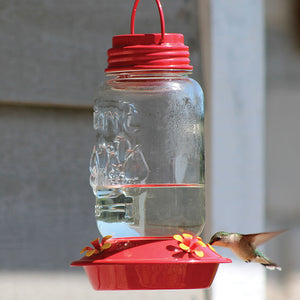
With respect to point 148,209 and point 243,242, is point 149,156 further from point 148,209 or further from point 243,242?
point 243,242

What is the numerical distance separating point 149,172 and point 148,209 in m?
0.10

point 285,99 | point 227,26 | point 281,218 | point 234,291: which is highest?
point 227,26

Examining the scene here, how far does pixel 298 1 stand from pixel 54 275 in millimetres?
1876

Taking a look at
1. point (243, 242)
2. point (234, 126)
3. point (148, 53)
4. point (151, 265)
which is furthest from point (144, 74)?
point (234, 126)

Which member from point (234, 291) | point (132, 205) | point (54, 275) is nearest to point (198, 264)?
point (132, 205)

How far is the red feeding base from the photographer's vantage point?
1369 millimetres

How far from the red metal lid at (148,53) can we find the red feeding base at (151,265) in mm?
412

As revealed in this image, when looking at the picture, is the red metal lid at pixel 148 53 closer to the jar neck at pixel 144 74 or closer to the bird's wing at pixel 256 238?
the jar neck at pixel 144 74

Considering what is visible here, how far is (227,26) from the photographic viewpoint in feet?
8.25

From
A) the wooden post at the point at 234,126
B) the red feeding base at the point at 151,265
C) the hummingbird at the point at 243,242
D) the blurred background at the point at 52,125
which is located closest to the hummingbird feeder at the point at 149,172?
the red feeding base at the point at 151,265

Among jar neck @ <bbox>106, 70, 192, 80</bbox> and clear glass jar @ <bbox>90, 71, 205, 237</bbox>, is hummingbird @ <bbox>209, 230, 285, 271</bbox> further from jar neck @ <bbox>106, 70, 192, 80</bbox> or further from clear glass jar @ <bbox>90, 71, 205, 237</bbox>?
jar neck @ <bbox>106, 70, 192, 80</bbox>

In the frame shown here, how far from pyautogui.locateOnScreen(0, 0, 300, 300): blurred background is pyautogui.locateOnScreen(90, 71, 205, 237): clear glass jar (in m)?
0.48

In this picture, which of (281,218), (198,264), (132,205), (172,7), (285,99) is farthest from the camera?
(285,99)

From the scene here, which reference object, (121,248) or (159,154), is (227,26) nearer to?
(159,154)
